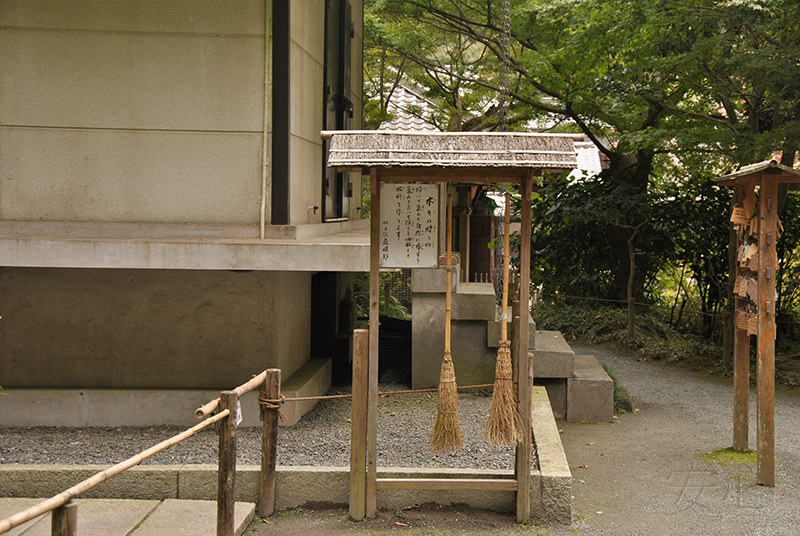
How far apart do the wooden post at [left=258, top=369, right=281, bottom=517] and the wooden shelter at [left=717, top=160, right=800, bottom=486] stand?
4.25 metres

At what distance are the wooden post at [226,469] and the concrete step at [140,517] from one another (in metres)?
0.50

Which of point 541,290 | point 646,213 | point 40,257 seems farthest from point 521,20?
point 40,257

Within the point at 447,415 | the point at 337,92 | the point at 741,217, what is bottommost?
the point at 447,415

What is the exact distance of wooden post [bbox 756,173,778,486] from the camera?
6215 mm

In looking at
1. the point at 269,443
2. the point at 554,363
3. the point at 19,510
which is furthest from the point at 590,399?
the point at 19,510

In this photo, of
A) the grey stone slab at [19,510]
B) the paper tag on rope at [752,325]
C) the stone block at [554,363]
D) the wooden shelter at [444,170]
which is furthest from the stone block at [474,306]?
the grey stone slab at [19,510]

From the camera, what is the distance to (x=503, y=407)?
5.10m

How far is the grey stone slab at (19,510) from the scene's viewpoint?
5.00 m

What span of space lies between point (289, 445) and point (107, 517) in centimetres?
181

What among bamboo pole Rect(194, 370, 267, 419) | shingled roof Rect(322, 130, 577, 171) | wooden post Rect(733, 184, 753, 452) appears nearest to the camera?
bamboo pole Rect(194, 370, 267, 419)

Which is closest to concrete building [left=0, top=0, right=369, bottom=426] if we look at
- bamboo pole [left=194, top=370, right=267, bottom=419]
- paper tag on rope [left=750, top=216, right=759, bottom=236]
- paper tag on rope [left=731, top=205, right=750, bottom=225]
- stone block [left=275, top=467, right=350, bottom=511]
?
stone block [left=275, top=467, right=350, bottom=511]

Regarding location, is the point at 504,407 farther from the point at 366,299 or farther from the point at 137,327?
the point at 366,299

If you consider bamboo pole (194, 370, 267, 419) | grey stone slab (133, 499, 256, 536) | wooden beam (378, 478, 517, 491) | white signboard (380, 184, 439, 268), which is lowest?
grey stone slab (133, 499, 256, 536)

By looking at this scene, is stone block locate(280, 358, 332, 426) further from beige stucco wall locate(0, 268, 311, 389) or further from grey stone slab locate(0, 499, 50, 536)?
grey stone slab locate(0, 499, 50, 536)
